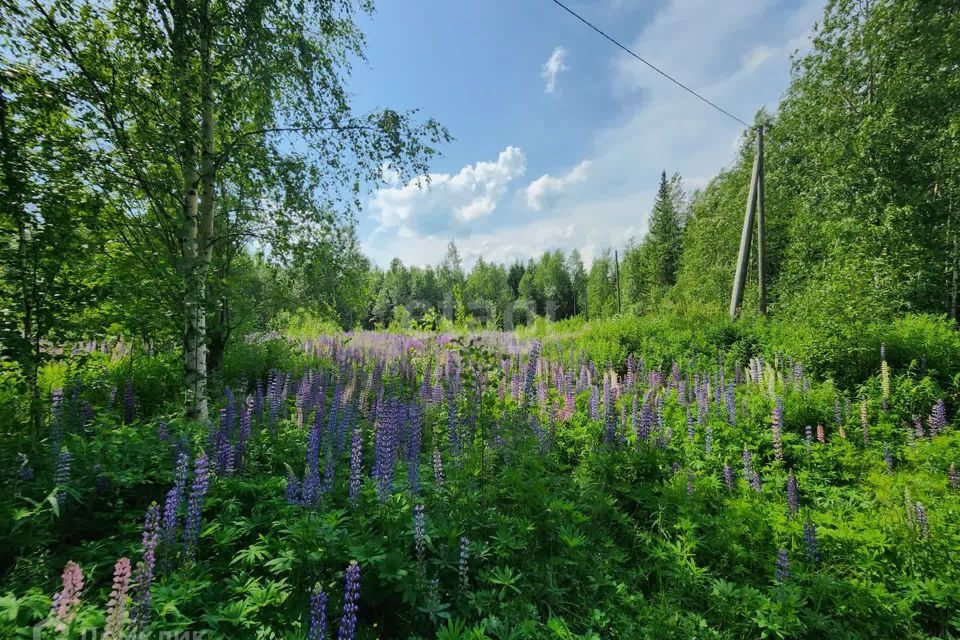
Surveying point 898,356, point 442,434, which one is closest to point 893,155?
point 898,356

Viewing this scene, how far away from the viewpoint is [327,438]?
4.02 meters

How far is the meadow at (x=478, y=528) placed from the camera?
2215mm

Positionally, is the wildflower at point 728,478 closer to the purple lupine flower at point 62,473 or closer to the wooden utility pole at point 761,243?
the purple lupine flower at point 62,473

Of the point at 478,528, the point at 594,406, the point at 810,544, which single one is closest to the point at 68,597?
the point at 478,528

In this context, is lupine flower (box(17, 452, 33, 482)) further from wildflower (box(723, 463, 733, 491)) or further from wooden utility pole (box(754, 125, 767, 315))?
wooden utility pole (box(754, 125, 767, 315))

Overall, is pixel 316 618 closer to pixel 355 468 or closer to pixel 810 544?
pixel 355 468

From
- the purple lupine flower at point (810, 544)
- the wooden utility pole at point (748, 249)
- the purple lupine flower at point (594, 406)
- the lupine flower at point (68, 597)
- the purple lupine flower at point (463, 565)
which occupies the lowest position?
the purple lupine flower at point (810, 544)

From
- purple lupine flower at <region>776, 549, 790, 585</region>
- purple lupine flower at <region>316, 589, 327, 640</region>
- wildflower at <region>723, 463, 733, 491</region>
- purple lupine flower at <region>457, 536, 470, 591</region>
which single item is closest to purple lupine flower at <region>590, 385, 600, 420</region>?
wildflower at <region>723, 463, 733, 491</region>

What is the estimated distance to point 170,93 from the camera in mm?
5094

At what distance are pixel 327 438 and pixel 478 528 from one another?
1.85 metres

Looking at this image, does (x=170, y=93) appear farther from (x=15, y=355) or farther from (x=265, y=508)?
(x=265, y=508)

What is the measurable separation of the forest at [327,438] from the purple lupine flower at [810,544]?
0.8 inches

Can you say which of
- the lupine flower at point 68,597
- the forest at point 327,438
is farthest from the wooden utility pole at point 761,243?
the lupine flower at point 68,597

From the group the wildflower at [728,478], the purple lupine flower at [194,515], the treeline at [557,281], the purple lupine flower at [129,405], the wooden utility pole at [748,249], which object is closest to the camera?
the purple lupine flower at [194,515]
